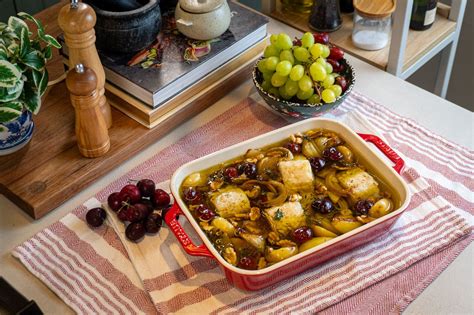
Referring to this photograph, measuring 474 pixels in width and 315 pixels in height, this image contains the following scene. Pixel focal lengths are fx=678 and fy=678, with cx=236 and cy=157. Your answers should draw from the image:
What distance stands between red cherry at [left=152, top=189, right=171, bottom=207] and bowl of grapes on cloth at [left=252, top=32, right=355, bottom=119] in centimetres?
27

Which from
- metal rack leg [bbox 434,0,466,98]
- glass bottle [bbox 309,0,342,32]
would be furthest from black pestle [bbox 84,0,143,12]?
metal rack leg [bbox 434,0,466,98]

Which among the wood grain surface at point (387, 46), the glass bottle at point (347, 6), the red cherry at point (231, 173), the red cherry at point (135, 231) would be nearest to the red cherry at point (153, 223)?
the red cherry at point (135, 231)

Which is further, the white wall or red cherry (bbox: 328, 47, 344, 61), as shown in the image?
the white wall

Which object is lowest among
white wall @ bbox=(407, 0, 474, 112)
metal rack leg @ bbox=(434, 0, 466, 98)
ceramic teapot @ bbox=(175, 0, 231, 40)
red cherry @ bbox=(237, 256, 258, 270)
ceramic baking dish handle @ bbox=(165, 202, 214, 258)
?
white wall @ bbox=(407, 0, 474, 112)

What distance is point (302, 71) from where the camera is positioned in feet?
3.81

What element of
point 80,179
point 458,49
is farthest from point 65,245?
point 458,49

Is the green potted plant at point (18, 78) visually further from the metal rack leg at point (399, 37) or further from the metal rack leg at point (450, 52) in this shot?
the metal rack leg at point (450, 52)

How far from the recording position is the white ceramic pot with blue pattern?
1108 mm

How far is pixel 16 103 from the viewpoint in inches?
41.7

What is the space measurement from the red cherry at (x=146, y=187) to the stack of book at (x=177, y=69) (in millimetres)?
151

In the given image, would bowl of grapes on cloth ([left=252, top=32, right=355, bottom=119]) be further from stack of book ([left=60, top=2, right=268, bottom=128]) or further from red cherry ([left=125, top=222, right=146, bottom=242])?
red cherry ([left=125, top=222, right=146, bottom=242])

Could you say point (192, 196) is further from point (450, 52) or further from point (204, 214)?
point (450, 52)

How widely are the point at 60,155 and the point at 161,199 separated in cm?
21

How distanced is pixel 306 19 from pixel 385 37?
19cm
